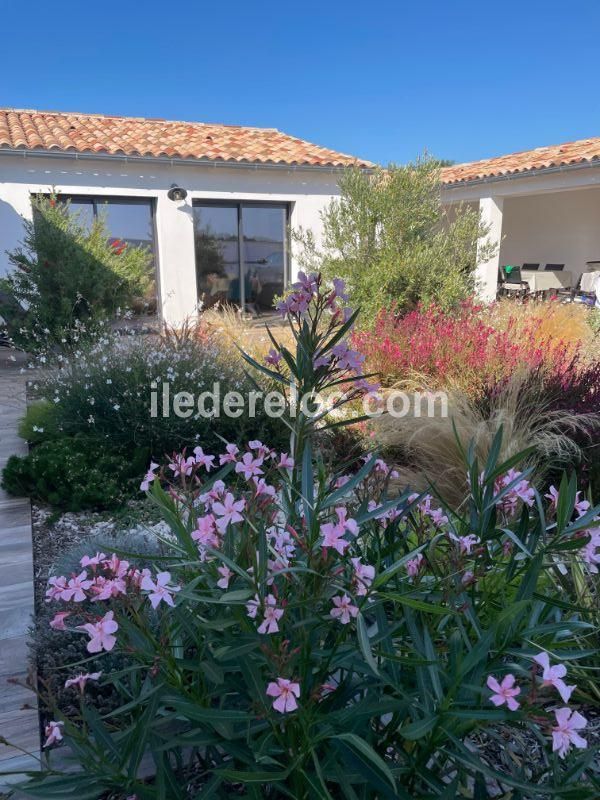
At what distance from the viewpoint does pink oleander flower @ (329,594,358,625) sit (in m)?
1.13

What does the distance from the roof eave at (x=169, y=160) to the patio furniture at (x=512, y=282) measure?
4.89 metres

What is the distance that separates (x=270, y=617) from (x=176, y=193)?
10282mm

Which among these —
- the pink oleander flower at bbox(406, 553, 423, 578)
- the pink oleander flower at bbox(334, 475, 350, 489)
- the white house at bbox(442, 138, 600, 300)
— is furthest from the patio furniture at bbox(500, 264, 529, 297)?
the pink oleander flower at bbox(406, 553, 423, 578)

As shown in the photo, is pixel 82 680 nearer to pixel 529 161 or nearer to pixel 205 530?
pixel 205 530

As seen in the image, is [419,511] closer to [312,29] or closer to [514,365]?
[514,365]

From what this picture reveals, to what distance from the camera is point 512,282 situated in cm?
1416

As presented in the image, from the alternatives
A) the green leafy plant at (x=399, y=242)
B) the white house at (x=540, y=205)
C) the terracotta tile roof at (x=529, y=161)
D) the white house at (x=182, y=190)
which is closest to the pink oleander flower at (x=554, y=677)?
the green leafy plant at (x=399, y=242)

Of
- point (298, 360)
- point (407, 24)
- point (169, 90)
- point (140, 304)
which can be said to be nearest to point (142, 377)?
point (298, 360)

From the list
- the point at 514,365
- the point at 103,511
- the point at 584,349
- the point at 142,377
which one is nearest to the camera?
the point at 103,511

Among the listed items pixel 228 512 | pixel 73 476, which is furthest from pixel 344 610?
pixel 73 476

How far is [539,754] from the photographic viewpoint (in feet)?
5.37

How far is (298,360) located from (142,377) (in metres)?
3.08

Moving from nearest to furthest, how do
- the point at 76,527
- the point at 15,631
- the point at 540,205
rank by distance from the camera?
the point at 15,631, the point at 76,527, the point at 540,205

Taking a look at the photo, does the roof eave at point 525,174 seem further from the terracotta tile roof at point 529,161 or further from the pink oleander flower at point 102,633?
the pink oleander flower at point 102,633
